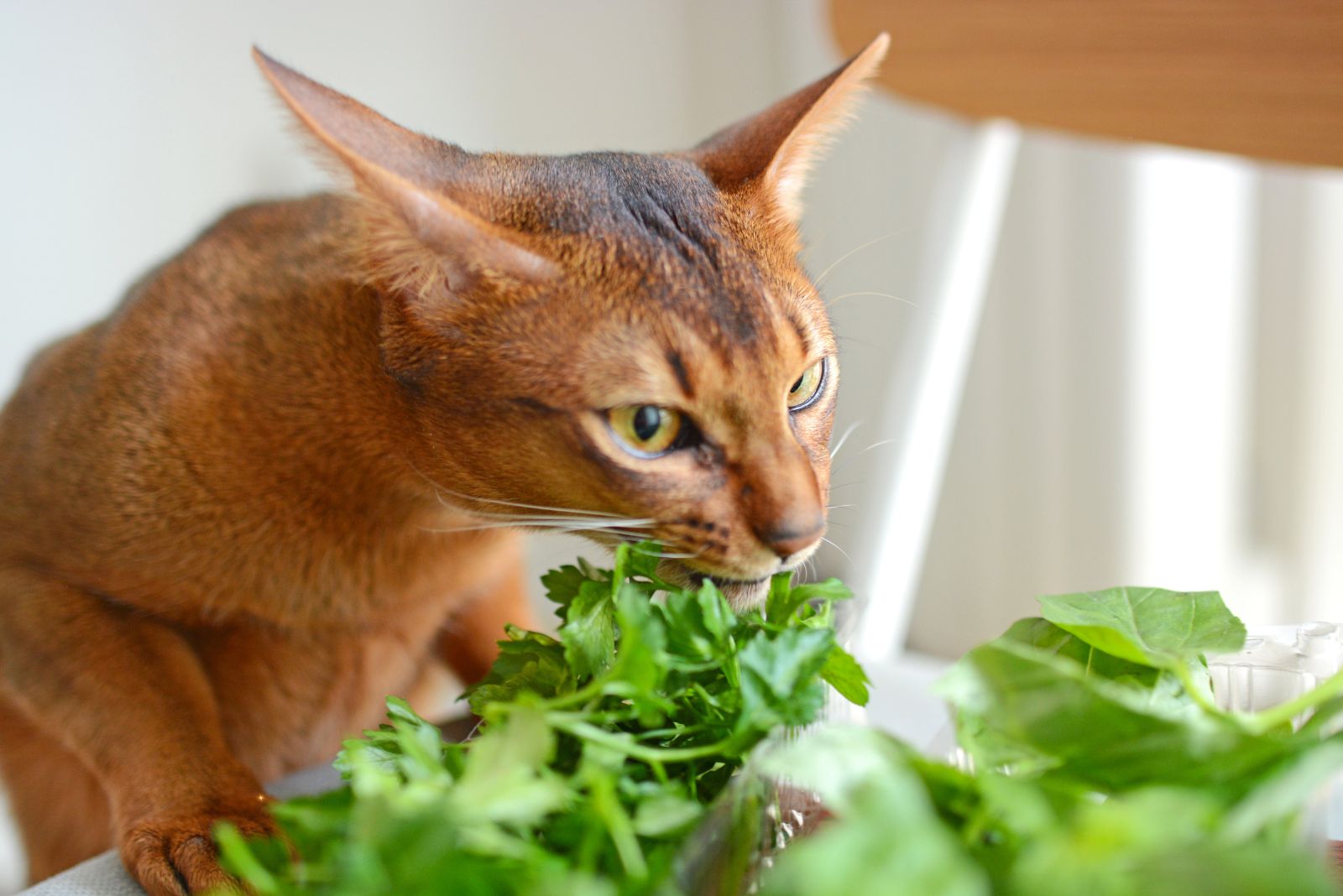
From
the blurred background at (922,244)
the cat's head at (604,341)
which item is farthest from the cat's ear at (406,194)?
the blurred background at (922,244)

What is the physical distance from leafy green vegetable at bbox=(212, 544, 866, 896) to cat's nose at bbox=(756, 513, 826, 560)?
38 millimetres

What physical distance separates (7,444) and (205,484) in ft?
0.80

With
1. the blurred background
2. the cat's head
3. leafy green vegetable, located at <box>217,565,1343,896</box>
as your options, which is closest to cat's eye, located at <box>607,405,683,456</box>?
the cat's head

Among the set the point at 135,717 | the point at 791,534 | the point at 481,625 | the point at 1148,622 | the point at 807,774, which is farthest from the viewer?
the point at 481,625

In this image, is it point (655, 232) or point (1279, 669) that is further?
point (655, 232)

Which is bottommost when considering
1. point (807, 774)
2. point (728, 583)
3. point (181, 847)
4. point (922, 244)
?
point (922, 244)

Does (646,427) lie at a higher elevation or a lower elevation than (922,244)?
higher

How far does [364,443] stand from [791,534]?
1.16ft

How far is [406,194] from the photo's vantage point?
0.65 m

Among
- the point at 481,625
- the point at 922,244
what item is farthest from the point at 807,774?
the point at 922,244

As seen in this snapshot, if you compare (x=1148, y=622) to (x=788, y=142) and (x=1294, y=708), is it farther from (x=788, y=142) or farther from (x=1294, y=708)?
(x=788, y=142)

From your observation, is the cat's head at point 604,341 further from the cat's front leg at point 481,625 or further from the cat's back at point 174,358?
the cat's front leg at point 481,625

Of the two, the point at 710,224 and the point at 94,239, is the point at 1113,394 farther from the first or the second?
the point at 94,239

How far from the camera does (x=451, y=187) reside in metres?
0.71
